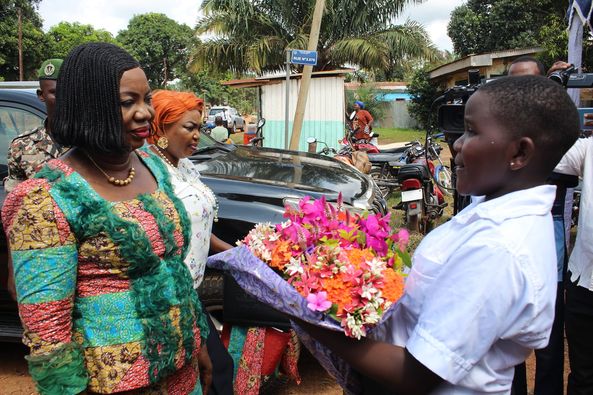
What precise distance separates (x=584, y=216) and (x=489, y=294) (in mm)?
1685

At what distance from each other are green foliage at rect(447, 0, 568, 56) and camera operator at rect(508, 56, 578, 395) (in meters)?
23.1

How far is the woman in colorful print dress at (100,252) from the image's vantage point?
1.38 meters

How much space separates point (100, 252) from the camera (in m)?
1.45

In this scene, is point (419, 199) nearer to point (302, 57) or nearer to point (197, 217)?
point (302, 57)

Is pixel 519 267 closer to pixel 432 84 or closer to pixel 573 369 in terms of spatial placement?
pixel 573 369

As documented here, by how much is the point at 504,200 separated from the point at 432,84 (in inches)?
969

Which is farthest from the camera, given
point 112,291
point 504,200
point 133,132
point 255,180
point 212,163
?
point 212,163

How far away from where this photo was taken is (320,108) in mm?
12844

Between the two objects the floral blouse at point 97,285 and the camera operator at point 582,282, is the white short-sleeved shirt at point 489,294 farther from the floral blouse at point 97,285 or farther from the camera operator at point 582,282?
the camera operator at point 582,282

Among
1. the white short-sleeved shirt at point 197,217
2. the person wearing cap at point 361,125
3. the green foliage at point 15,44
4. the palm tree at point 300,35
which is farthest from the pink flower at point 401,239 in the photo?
the green foliage at point 15,44

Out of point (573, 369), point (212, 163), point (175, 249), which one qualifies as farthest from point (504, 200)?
point (212, 163)

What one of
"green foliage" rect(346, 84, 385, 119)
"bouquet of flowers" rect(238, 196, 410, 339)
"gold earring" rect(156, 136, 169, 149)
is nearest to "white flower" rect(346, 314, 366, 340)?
"bouquet of flowers" rect(238, 196, 410, 339)

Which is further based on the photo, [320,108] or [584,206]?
[320,108]

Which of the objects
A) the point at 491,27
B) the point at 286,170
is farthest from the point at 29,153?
the point at 491,27
